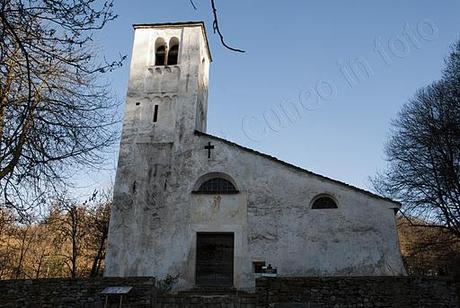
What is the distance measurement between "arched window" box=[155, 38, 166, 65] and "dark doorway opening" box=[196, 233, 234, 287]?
8687 millimetres

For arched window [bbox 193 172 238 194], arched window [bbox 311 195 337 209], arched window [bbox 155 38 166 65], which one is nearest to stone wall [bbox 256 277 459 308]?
arched window [bbox 311 195 337 209]

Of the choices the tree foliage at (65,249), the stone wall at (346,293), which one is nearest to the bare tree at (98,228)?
the tree foliage at (65,249)

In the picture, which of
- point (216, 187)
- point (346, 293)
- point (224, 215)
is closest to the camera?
point (346, 293)

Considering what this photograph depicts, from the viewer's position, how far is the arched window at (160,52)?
Result: 20688mm

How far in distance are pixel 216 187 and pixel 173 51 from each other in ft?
24.5

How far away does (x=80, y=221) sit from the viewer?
25.5 metres

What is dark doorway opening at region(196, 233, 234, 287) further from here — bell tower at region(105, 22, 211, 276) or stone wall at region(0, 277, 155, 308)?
stone wall at region(0, 277, 155, 308)

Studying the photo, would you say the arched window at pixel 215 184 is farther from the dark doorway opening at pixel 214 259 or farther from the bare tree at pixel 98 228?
the bare tree at pixel 98 228

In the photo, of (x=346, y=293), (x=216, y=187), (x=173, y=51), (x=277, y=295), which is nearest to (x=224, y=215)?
(x=216, y=187)

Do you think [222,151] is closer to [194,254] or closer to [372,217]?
[194,254]

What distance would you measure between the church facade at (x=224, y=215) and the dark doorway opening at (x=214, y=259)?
36 mm

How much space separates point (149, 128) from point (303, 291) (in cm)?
987

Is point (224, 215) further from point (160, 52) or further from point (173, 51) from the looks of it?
point (160, 52)

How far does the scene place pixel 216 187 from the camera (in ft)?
57.1
